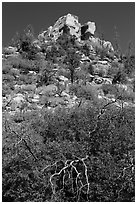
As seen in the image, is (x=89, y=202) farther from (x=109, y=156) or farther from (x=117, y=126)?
(x=117, y=126)

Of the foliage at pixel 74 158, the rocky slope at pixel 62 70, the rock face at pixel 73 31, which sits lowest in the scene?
the foliage at pixel 74 158

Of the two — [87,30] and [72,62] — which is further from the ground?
[87,30]

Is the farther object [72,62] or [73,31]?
[73,31]

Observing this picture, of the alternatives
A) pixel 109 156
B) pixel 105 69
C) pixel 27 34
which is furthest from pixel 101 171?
pixel 27 34

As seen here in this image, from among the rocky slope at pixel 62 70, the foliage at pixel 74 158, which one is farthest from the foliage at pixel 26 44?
the foliage at pixel 74 158

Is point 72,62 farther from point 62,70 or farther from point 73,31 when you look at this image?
point 73,31

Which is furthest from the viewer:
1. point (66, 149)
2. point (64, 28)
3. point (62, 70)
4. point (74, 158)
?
point (64, 28)

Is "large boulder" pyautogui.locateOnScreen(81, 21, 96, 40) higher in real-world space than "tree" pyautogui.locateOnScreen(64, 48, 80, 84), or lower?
higher

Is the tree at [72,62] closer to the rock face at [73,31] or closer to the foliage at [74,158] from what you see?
the rock face at [73,31]

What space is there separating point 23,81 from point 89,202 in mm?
7557

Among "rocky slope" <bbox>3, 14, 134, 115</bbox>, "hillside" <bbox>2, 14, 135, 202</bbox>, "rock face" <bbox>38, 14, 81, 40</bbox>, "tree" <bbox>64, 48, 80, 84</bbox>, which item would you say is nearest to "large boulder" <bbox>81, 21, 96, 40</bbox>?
"rocky slope" <bbox>3, 14, 134, 115</bbox>

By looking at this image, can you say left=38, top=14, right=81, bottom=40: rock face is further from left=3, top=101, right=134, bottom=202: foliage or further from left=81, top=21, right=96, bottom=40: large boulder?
left=3, top=101, right=134, bottom=202: foliage

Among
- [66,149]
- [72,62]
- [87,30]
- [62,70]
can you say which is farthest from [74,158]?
[87,30]

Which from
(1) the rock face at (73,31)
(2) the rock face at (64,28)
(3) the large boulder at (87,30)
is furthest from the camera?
(3) the large boulder at (87,30)
